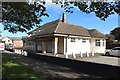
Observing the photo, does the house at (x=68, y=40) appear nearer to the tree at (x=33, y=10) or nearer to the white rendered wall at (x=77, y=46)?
the white rendered wall at (x=77, y=46)

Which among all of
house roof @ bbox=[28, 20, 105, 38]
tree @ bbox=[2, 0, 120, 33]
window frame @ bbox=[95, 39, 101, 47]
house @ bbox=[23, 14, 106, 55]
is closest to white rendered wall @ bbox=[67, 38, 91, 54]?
house @ bbox=[23, 14, 106, 55]

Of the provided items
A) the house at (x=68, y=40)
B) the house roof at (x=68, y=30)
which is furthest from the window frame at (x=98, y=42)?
the house roof at (x=68, y=30)

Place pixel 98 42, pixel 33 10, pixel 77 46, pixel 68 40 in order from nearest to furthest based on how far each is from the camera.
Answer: pixel 33 10, pixel 68 40, pixel 77 46, pixel 98 42

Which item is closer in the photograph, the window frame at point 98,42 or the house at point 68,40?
the house at point 68,40

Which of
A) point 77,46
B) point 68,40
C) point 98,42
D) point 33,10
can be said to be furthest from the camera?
point 98,42

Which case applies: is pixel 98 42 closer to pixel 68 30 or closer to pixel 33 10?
pixel 68 30

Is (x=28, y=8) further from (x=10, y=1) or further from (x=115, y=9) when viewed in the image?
(x=115, y=9)

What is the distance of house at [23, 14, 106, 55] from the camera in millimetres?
31062

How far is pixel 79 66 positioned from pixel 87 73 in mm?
1209

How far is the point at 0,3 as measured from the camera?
12336 millimetres

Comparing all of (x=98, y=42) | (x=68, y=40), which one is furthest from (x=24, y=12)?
(x=98, y=42)

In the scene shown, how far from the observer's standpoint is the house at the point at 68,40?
31062 millimetres

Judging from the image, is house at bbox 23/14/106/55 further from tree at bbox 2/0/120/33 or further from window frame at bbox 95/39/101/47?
tree at bbox 2/0/120/33

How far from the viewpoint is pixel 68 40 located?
31.6m
